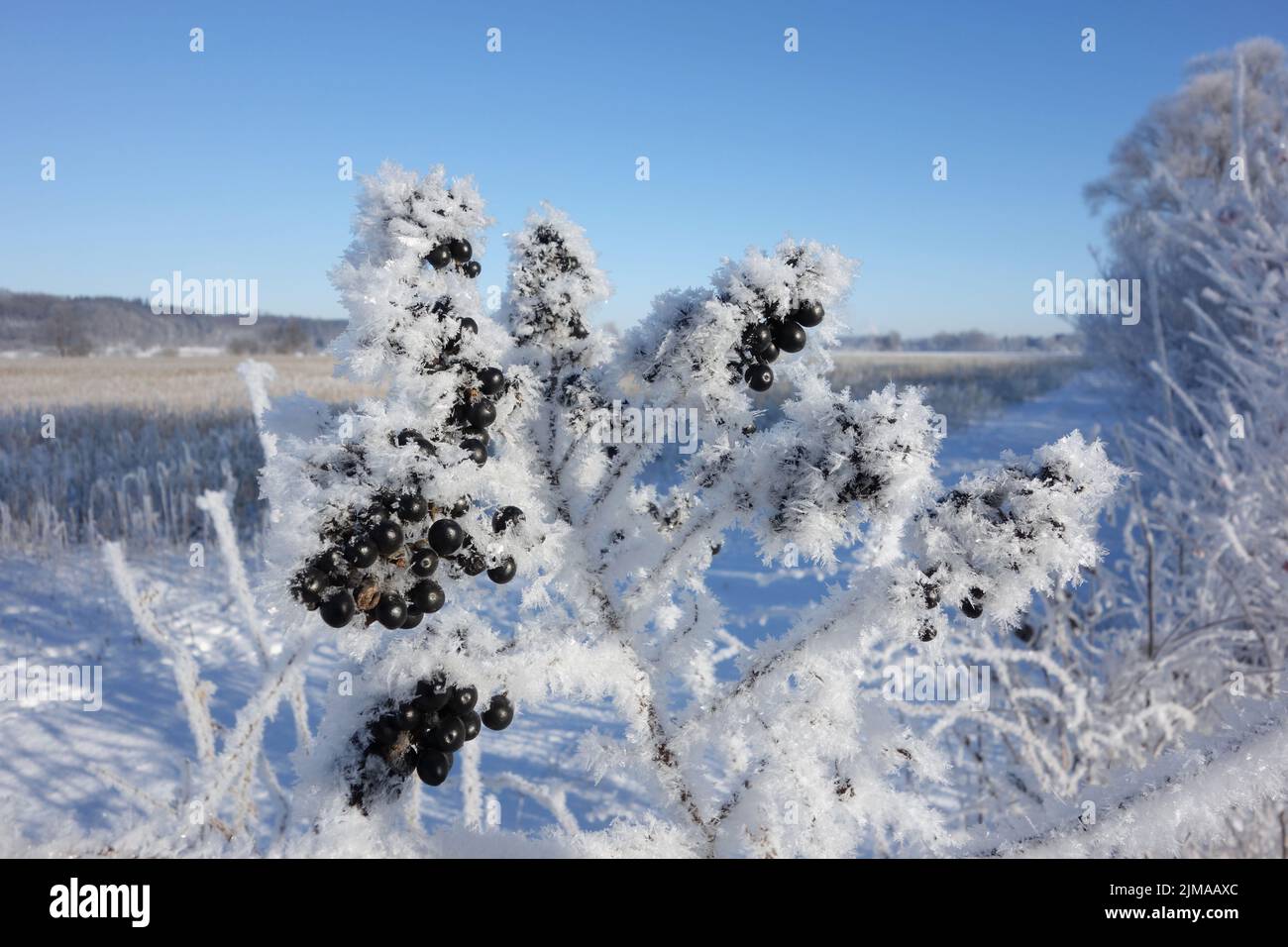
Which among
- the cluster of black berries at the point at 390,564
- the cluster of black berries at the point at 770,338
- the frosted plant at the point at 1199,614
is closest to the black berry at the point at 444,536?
the cluster of black berries at the point at 390,564

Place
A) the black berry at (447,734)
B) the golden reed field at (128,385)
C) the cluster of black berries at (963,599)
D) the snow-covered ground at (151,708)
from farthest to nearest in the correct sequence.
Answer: the golden reed field at (128,385) < the snow-covered ground at (151,708) < the black berry at (447,734) < the cluster of black berries at (963,599)

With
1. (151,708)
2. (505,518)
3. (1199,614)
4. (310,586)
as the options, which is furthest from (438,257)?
(151,708)

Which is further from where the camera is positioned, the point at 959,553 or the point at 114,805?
the point at 114,805

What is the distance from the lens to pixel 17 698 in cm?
488

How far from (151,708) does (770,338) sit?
5.77m

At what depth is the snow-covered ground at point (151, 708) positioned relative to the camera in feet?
12.5

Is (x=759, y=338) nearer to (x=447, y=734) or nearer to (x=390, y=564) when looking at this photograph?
(x=390, y=564)

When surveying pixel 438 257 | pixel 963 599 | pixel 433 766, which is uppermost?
pixel 438 257

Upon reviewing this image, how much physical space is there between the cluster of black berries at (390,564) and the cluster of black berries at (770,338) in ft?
1.39

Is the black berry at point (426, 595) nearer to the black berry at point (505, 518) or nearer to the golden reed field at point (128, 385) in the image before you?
the black berry at point (505, 518)

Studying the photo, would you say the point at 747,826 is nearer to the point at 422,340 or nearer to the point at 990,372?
the point at 422,340

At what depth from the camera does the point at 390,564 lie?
84 cm
